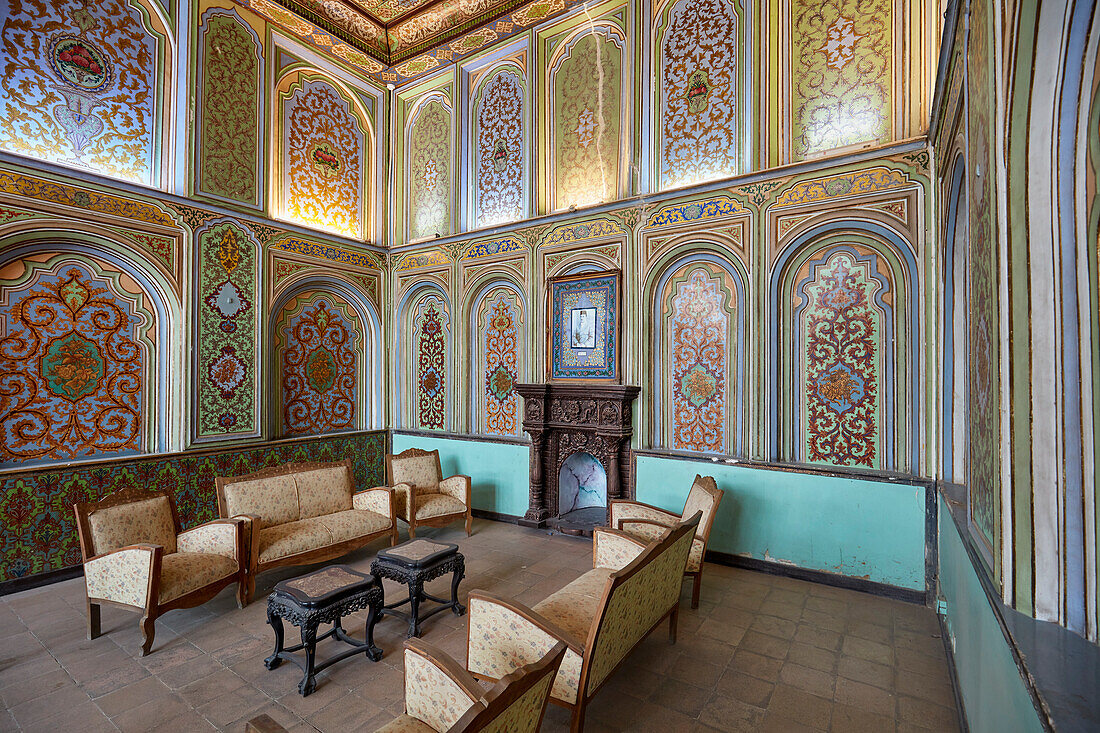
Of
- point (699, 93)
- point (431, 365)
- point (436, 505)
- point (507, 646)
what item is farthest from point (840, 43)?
point (436, 505)

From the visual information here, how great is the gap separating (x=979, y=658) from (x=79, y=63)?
27.6 feet

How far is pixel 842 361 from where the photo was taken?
15.9 ft

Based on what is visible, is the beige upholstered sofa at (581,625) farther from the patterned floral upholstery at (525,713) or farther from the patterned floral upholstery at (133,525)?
the patterned floral upholstery at (133,525)

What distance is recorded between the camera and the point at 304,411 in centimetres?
709

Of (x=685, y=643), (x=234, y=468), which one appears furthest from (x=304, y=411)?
(x=685, y=643)

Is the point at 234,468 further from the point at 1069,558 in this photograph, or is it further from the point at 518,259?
the point at 1069,558

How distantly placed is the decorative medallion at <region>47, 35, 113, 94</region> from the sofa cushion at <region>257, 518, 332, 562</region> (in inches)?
193

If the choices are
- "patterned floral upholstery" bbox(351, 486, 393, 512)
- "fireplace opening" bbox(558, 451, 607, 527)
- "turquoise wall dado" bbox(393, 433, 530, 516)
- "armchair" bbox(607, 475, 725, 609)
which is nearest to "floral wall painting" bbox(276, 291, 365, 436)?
"turquoise wall dado" bbox(393, 433, 530, 516)

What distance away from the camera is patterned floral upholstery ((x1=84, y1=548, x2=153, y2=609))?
3510mm

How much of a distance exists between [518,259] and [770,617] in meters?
4.88

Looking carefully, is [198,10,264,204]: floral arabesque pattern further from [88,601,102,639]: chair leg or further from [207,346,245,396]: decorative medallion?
[88,601,102,639]: chair leg

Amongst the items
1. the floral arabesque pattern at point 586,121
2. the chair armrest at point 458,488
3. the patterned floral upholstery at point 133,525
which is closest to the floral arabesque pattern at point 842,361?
the floral arabesque pattern at point 586,121

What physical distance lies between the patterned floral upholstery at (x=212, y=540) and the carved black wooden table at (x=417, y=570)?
128 cm

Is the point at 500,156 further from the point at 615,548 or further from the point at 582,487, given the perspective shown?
the point at 615,548
